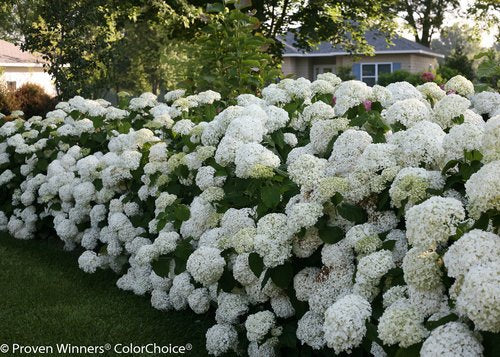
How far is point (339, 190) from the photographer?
303 centimetres

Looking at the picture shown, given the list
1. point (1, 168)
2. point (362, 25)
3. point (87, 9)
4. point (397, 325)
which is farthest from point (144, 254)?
point (362, 25)

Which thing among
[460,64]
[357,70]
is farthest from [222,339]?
[357,70]

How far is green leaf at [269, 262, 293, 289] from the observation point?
323 cm

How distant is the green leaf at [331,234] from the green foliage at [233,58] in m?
3.62

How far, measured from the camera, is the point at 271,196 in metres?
3.42

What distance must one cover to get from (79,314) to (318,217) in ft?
7.53

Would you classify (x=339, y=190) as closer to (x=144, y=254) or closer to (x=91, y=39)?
(x=144, y=254)

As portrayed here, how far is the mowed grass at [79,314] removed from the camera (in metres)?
4.21

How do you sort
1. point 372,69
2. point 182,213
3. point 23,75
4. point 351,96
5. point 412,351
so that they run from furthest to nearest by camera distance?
point 23,75, point 372,69, point 182,213, point 351,96, point 412,351

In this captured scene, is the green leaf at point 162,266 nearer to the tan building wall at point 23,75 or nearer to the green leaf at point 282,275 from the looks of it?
the green leaf at point 282,275

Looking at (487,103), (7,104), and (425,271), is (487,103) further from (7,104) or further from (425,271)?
(7,104)

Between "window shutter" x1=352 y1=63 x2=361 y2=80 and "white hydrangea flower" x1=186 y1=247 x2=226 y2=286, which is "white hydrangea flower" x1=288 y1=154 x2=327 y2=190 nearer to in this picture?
"white hydrangea flower" x1=186 y1=247 x2=226 y2=286

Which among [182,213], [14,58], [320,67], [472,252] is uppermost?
[14,58]

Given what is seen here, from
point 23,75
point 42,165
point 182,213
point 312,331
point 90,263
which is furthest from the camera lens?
point 23,75
